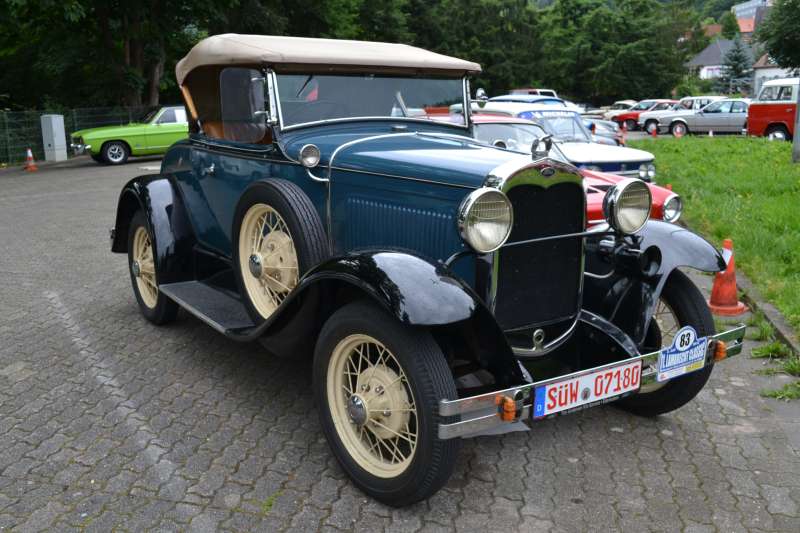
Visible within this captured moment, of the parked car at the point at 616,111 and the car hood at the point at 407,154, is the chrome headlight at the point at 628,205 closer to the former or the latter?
the car hood at the point at 407,154

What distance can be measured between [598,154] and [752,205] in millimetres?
2116

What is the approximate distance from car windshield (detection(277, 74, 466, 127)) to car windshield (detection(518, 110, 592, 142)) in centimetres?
684

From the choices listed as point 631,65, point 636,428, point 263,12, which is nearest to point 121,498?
point 636,428

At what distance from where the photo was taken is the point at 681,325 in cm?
387

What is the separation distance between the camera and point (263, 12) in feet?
81.5

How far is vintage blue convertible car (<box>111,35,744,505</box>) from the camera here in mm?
3023

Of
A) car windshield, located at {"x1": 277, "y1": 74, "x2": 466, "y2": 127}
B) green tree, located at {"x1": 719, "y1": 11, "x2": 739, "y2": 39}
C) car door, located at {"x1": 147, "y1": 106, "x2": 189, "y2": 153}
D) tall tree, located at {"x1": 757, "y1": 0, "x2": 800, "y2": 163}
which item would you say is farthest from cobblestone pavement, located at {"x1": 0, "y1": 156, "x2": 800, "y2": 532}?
green tree, located at {"x1": 719, "y1": 11, "x2": 739, "y2": 39}

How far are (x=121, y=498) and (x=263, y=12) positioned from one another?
23961 mm

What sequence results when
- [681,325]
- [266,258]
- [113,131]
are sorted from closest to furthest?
[681,325], [266,258], [113,131]

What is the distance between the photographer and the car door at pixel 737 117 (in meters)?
26.0

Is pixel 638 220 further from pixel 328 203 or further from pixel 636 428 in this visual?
pixel 328 203

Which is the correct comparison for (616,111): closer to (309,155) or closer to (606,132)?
(606,132)

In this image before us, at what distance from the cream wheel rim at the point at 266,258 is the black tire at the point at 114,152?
1589 cm

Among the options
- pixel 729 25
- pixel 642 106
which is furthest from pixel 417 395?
pixel 729 25
